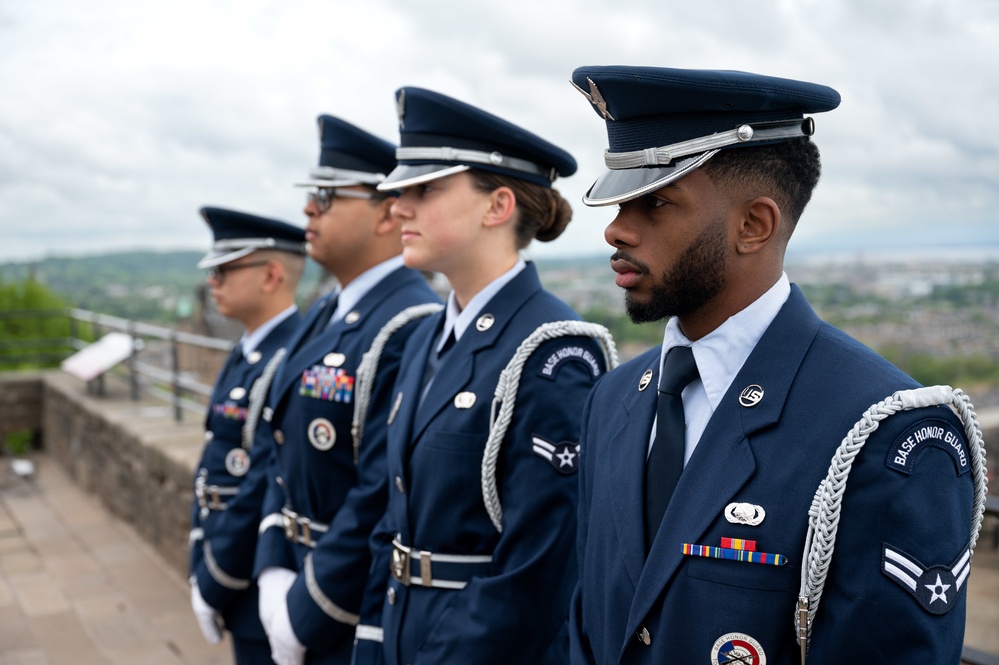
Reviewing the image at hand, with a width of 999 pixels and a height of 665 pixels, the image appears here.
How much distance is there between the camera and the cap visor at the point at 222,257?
3.55 m

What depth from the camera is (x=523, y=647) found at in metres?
2.08

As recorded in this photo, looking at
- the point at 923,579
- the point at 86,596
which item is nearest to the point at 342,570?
the point at 923,579

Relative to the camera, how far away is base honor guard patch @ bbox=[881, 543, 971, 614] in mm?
1228

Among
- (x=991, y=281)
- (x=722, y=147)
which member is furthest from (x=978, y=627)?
(x=991, y=281)

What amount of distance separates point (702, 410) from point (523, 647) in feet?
2.72

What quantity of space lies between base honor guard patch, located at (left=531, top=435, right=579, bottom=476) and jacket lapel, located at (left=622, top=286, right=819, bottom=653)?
0.65 meters

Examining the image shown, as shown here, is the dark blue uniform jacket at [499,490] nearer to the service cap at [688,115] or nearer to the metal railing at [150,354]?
the service cap at [688,115]

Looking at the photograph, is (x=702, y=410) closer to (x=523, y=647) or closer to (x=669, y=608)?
(x=669, y=608)

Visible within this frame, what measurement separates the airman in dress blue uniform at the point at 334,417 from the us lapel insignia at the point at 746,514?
1.34 metres

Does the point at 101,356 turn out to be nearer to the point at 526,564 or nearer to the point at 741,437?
the point at 526,564

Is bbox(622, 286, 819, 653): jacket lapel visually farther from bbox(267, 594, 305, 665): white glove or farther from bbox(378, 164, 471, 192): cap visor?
bbox(267, 594, 305, 665): white glove

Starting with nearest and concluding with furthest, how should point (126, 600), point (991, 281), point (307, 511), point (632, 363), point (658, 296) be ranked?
point (658, 296), point (632, 363), point (307, 511), point (126, 600), point (991, 281)

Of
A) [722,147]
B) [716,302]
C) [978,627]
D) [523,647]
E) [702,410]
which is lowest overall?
[978,627]

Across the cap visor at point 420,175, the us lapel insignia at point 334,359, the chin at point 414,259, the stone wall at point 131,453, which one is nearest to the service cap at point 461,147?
the cap visor at point 420,175
